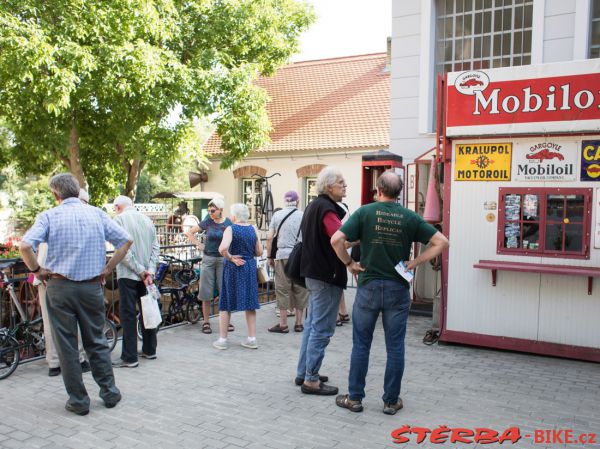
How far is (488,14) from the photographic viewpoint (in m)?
9.15

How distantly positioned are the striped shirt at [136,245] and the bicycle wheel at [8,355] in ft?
3.80

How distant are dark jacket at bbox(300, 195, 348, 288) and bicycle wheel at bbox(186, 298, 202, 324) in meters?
3.74

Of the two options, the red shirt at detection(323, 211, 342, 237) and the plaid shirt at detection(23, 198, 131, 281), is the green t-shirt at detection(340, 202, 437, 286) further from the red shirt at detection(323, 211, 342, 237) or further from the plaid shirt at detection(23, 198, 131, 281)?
the plaid shirt at detection(23, 198, 131, 281)

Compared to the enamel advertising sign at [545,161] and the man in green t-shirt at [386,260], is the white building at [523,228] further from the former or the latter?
the man in green t-shirt at [386,260]

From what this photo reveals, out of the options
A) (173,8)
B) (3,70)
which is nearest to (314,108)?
(173,8)

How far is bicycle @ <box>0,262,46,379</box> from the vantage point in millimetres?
5445

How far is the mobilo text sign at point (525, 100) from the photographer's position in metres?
5.95

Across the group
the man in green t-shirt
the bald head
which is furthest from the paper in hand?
the bald head

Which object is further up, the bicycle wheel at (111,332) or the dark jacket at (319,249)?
the dark jacket at (319,249)

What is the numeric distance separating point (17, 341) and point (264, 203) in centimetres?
1301

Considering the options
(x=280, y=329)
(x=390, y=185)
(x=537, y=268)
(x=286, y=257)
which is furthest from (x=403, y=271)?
(x=280, y=329)

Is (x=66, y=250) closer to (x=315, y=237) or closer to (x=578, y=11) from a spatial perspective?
(x=315, y=237)

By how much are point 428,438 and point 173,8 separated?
13733 millimetres

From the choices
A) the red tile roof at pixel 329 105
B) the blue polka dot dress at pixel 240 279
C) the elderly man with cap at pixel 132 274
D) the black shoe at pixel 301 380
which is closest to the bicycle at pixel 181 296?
the blue polka dot dress at pixel 240 279
